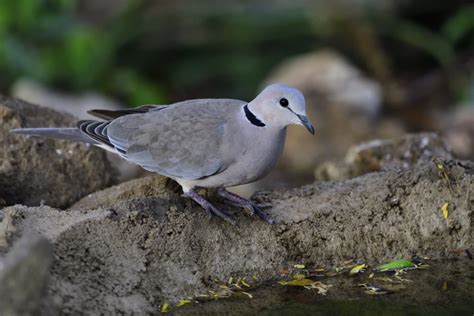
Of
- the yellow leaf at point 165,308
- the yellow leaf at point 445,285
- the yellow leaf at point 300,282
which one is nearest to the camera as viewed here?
the yellow leaf at point 165,308

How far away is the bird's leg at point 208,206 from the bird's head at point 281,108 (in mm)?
567

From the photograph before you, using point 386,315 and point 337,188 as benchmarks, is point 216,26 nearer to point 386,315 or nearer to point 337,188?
point 337,188

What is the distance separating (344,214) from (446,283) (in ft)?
2.18

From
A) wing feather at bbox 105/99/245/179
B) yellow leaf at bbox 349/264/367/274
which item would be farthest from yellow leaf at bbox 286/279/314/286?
wing feather at bbox 105/99/245/179

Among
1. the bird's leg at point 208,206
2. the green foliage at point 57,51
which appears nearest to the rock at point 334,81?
the green foliage at point 57,51

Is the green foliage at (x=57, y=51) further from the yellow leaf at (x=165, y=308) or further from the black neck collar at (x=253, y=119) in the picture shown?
the yellow leaf at (x=165, y=308)

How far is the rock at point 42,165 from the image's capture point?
4.88 m

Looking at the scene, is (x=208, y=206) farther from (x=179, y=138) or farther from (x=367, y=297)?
(x=367, y=297)

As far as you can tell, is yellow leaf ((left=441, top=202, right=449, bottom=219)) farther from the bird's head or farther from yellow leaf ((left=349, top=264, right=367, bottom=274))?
the bird's head

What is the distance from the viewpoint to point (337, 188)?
4586mm

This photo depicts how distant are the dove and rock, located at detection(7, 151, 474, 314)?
17 centimetres

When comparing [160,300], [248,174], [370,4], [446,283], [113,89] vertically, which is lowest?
[160,300]

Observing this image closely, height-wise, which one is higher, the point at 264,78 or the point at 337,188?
the point at 264,78

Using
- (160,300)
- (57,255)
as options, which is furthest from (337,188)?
(57,255)
